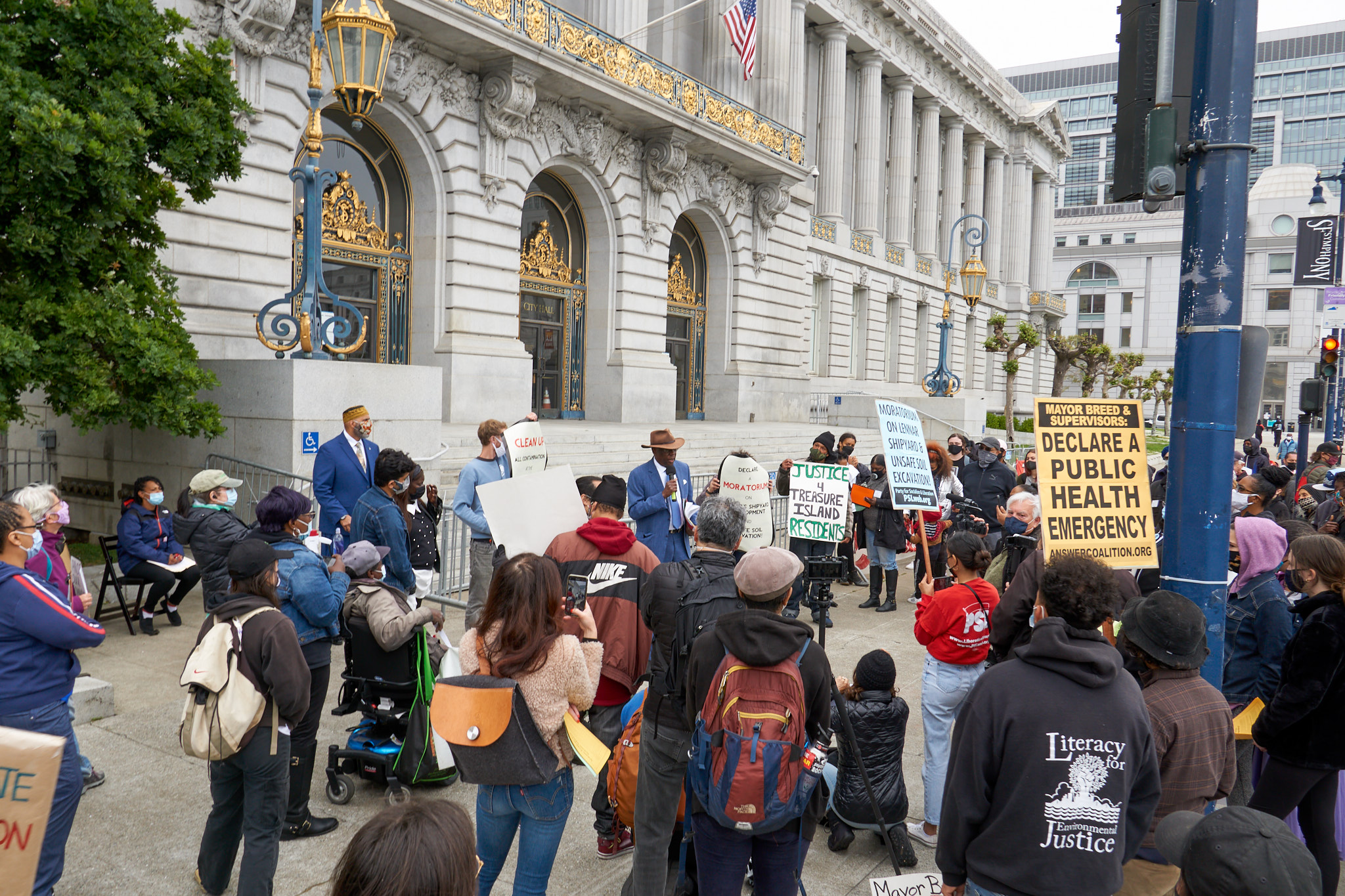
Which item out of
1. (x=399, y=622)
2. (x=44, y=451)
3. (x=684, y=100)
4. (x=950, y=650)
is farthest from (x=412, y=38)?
(x=950, y=650)

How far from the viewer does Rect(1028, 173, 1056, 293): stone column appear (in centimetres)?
5844

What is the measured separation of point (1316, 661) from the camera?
390 cm

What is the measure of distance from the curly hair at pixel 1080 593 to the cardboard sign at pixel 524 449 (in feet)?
16.4

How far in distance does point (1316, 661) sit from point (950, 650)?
1.65 m

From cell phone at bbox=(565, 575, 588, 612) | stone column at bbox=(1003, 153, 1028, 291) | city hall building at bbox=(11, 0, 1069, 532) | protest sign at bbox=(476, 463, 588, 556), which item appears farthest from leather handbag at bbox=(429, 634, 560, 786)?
stone column at bbox=(1003, 153, 1028, 291)

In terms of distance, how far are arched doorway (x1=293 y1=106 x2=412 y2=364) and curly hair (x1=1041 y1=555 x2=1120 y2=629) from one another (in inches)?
627

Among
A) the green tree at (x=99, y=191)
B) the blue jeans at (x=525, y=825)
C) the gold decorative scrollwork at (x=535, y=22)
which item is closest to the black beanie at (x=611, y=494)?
the blue jeans at (x=525, y=825)

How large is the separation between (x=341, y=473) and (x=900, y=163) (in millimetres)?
38742

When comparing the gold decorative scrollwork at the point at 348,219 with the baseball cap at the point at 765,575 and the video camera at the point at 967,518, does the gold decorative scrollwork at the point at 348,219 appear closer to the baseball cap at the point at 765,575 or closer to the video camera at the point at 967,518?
the video camera at the point at 967,518

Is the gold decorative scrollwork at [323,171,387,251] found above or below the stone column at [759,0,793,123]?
below

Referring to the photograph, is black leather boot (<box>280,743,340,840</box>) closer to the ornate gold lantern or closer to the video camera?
the video camera

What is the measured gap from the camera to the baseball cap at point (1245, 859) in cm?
183

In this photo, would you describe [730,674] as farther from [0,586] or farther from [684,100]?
[684,100]

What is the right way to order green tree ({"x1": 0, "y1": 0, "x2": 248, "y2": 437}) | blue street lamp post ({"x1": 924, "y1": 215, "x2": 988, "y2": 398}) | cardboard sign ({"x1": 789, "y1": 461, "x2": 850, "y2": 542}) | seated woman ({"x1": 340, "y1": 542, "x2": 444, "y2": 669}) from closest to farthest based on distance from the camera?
seated woman ({"x1": 340, "y1": 542, "x2": 444, "y2": 669})
cardboard sign ({"x1": 789, "y1": 461, "x2": 850, "y2": 542})
green tree ({"x1": 0, "y1": 0, "x2": 248, "y2": 437})
blue street lamp post ({"x1": 924, "y1": 215, "x2": 988, "y2": 398})
